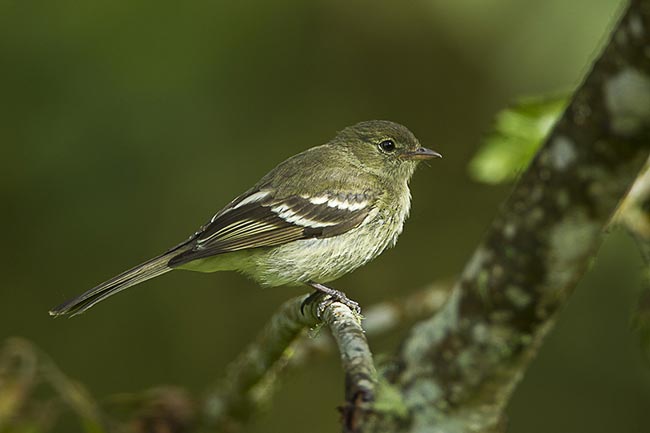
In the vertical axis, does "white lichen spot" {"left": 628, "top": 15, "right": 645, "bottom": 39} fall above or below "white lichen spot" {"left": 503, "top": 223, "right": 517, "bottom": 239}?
above

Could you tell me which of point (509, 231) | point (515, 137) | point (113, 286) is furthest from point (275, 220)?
point (509, 231)

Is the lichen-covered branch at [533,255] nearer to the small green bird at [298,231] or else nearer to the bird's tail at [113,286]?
the small green bird at [298,231]

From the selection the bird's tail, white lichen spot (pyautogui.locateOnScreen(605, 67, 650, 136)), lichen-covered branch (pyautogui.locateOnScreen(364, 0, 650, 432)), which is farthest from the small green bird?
white lichen spot (pyautogui.locateOnScreen(605, 67, 650, 136))

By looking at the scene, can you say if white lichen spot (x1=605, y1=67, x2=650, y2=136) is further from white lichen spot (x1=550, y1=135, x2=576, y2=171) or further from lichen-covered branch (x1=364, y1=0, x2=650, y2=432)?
white lichen spot (x1=550, y1=135, x2=576, y2=171)

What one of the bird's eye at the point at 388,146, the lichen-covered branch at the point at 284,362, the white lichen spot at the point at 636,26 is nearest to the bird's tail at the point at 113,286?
the lichen-covered branch at the point at 284,362

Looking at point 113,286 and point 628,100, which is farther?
point 113,286

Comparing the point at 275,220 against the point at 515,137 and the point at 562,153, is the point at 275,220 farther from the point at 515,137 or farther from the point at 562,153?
the point at 562,153
